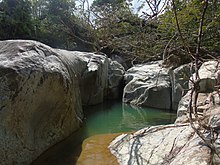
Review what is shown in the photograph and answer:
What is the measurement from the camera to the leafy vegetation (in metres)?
3.68

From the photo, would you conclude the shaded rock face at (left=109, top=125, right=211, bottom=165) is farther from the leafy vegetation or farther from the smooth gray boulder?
the smooth gray boulder

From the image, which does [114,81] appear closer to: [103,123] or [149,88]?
[149,88]

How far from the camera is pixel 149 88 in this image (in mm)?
8047

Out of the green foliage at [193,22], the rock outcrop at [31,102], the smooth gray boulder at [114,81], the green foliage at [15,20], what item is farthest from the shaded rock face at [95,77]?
the green foliage at [15,20]

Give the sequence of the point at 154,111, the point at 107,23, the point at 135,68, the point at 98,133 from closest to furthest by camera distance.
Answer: the point at 98,133, the point at 107,23, the point at 154,111, the point at 135,68

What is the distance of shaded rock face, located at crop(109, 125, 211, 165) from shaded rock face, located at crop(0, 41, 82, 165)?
1.00 meters

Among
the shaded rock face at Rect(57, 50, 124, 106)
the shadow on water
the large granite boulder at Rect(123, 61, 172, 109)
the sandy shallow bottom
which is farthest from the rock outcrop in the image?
the large granite boulder at Rect(123, 61, 172, 109)

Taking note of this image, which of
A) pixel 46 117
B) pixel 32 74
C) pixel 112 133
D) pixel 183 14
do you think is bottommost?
pixel 112 133

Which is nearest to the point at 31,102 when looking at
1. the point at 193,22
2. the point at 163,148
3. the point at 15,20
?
the point at 163,148

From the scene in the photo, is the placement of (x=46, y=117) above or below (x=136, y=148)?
above

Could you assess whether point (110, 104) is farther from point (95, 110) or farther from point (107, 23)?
point (107, 23)

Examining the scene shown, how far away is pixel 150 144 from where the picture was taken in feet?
10.6

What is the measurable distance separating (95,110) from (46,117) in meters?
3.69

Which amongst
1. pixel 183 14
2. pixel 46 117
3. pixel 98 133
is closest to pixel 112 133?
pixel 98 133
